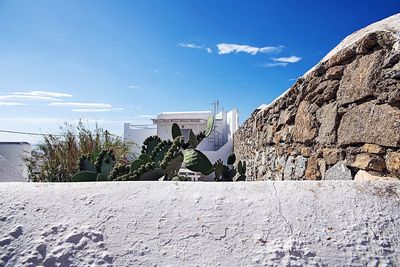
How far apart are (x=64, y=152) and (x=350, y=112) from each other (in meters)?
4.52

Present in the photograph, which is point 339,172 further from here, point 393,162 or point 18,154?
point 18,154

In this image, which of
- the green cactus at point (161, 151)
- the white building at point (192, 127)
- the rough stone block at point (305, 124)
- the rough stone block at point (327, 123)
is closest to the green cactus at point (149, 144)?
the green cactus at point (161, 151)

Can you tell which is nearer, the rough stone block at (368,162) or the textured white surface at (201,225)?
the textured white surface at (201,225)

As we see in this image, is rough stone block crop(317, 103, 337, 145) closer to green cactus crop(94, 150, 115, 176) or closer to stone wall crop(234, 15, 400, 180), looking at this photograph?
stone wall crop(234, 15, 400, 180)

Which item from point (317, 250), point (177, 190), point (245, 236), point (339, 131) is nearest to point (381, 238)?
point (317, 250)

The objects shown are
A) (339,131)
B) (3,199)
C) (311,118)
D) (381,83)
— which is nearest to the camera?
(3,199)

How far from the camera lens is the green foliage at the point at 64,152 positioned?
4.93 m

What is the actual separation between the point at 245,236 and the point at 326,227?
26cm

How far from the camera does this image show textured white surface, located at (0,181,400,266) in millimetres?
972

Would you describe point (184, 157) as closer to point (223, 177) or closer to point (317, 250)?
point (223, 177)

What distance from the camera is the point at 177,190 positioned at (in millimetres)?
1238

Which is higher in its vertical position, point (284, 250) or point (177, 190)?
point (177, 190)

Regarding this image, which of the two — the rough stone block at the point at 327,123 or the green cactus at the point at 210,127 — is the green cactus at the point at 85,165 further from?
the rough stone block at the point at 327,123

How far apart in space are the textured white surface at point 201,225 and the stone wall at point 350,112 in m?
0.31
